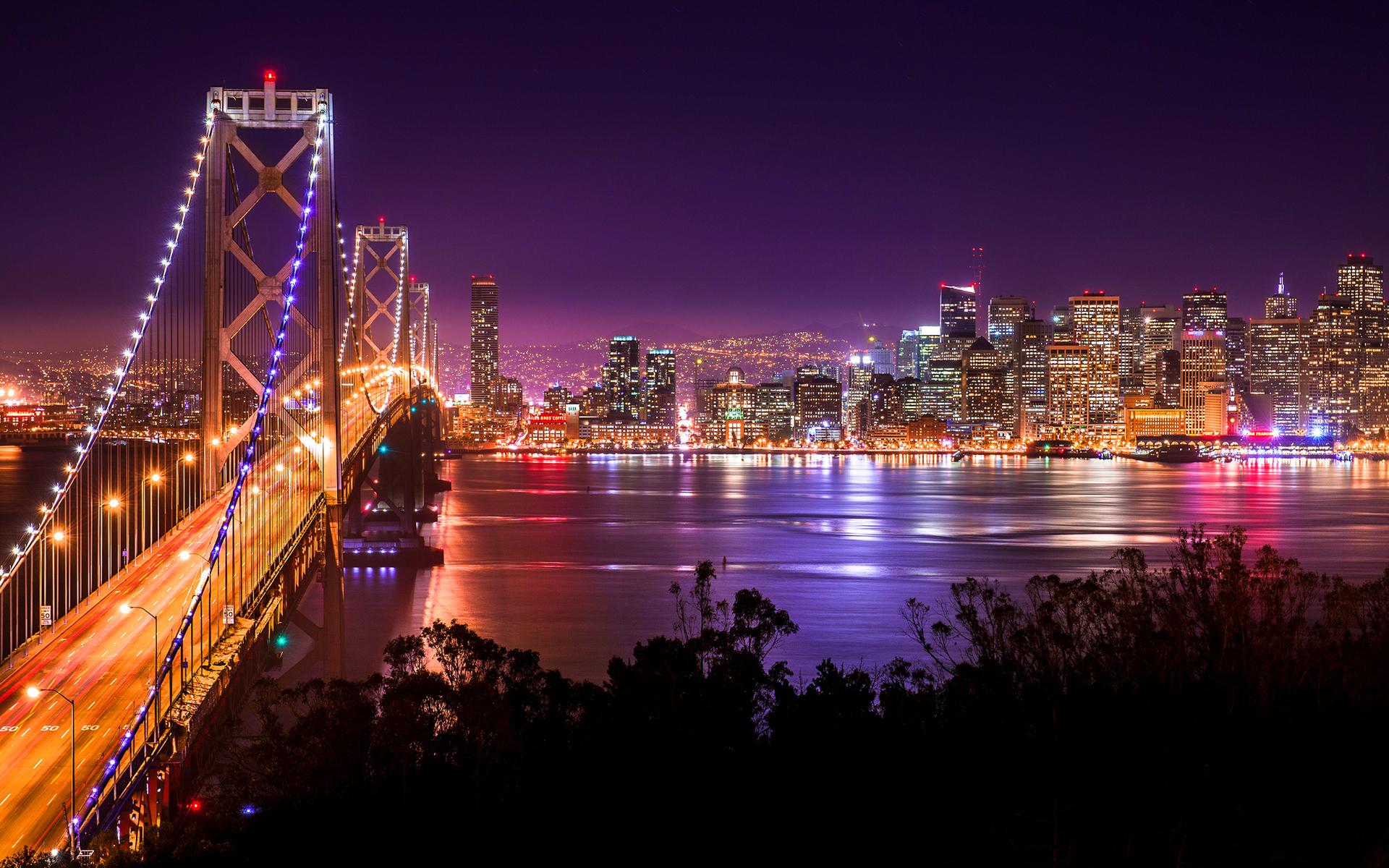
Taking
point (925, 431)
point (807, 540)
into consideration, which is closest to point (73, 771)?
point (807, 540)

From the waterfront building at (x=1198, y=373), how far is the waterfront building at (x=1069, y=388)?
1332 cm

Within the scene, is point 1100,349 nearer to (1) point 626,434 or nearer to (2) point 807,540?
(1) point 626,434

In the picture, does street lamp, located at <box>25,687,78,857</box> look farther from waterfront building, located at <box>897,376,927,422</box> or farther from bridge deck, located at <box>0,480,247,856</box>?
waterfront building, located at <box>897,376,927,422</box>

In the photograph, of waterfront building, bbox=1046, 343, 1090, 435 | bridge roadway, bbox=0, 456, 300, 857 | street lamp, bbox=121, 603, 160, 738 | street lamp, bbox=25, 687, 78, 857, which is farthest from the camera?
waterfront building, bbox=1046, 343, 1090, 435

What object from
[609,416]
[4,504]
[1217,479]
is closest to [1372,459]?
[1217,479]

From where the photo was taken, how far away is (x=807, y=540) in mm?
47500

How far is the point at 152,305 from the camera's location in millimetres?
19109

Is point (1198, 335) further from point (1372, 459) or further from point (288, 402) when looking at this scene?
point (288, 402)

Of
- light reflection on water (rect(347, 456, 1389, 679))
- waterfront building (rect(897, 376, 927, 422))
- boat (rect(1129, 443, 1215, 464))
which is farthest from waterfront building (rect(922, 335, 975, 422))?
light reflection on water (rect(347, 456, 1389, 679))

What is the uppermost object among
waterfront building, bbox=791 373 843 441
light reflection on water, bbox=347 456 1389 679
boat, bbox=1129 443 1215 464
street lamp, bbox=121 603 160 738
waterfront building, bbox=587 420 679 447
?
waterfront building, bbox=791 373 843 441

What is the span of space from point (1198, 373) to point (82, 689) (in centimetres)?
18840

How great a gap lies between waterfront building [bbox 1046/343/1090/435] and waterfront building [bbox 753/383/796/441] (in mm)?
35858

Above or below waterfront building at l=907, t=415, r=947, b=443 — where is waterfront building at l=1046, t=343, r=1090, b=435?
above

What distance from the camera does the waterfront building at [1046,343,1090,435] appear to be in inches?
7096
